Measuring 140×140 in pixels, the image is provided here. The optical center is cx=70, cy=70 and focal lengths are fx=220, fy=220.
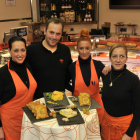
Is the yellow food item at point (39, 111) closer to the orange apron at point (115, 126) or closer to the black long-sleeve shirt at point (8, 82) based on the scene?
the black long-sleeve shirt at point (8, 82)

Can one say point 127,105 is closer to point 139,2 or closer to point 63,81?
point 63,81

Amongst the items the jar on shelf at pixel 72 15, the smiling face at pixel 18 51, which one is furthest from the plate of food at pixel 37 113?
the jar on shelf at pixel 72 15

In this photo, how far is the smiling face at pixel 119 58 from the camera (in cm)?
220

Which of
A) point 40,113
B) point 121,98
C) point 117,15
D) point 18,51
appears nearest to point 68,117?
point 40,113

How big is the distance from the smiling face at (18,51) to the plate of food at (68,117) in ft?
2.42

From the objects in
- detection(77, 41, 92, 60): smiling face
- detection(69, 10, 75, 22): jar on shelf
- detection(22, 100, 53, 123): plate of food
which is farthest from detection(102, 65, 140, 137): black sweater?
detection(69, 10, 75, 22): jar on shelf

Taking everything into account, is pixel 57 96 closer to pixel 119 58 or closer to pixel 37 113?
pixel 37 113

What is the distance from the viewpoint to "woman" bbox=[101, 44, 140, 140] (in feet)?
6.97

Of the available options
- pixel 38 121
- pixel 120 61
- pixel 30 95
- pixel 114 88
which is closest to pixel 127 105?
pixel 114 88

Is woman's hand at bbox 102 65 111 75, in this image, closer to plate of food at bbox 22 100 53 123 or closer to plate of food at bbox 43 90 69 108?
plate of food at bbox 43 90 69 108

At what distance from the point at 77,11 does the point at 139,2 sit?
1.95 m

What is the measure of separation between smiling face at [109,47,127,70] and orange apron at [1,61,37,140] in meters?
0.97

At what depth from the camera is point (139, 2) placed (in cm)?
641

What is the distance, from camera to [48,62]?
2.70 meters
